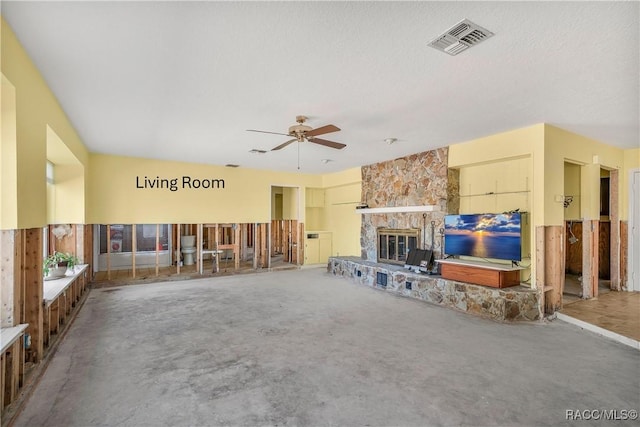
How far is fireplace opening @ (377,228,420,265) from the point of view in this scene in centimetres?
634

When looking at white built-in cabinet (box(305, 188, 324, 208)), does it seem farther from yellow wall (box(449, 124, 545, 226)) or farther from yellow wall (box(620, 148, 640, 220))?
yellow wall (box(620, 148, 640, 220))

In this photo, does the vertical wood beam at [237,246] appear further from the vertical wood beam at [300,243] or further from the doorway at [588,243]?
the doorway at [588,243]

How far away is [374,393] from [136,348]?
8.28 feet

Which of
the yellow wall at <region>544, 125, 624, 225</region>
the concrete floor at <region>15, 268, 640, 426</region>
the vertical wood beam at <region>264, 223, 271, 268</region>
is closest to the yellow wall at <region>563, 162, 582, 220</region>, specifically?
the yellow wall at <region>544, 125, 624, 225</region>

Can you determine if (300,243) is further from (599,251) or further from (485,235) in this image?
(599,251)

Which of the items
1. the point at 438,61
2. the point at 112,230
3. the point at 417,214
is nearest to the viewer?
the point at 438,61

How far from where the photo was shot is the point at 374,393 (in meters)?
2.49

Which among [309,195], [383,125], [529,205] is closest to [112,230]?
[309,195]

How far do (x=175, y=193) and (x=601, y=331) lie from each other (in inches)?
310

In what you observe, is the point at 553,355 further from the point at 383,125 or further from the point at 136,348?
the point at 136,348

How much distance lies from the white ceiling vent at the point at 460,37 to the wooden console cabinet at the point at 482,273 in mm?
3238

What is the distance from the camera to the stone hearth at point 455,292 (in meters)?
4.25

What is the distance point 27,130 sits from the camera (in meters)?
2.66

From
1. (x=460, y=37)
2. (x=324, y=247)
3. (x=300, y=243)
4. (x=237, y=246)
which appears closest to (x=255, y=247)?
(x=237, y=246)
